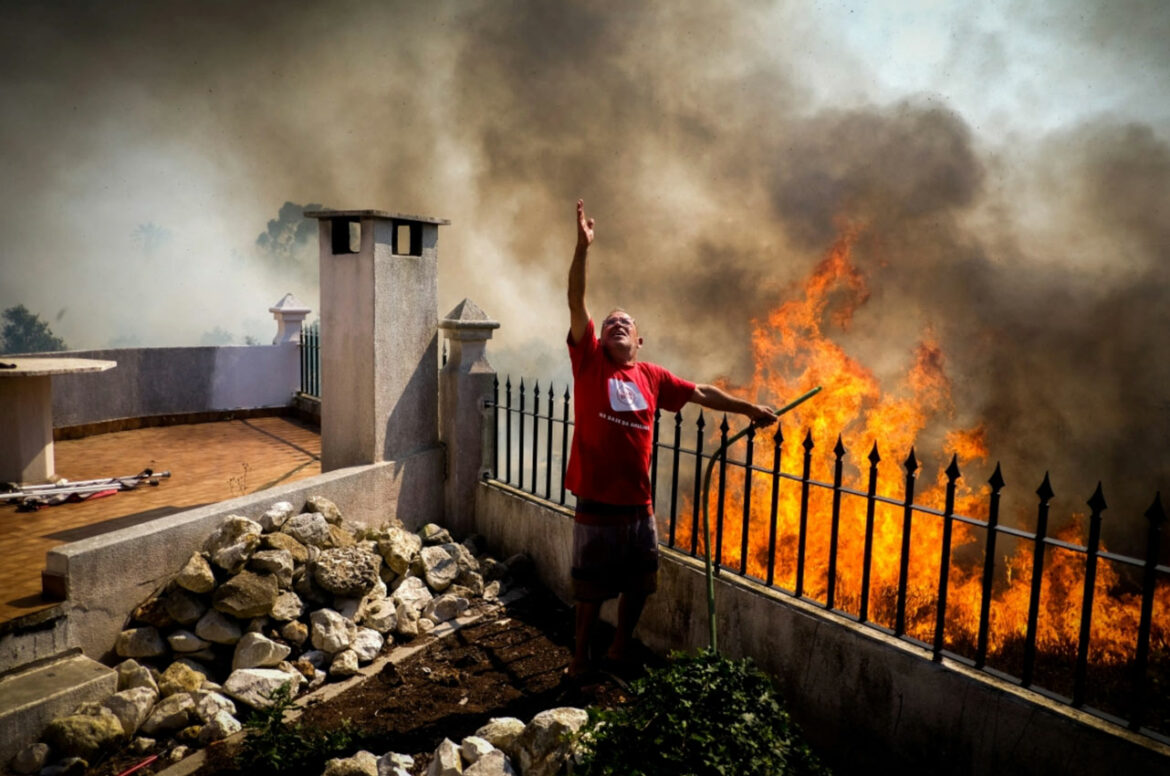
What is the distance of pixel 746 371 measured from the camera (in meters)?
25.0

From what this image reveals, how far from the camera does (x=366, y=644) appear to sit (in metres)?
5.61

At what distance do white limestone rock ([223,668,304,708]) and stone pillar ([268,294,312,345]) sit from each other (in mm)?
9714

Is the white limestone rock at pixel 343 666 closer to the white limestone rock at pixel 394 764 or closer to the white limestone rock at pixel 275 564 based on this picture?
the white limestone rock at pixel 275 564

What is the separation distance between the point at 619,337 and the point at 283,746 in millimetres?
Result: 3045

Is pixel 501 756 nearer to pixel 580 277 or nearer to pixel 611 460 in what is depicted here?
pixel 611 460

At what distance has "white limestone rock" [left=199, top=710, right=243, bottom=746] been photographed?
14.8 ft

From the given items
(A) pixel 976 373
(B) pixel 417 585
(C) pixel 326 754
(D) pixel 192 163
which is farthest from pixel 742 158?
(D) pixel 192 163

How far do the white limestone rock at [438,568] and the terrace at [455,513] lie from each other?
2.48ft

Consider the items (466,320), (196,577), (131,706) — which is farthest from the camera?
(466,320)

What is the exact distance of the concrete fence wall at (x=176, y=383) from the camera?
11.2 meters

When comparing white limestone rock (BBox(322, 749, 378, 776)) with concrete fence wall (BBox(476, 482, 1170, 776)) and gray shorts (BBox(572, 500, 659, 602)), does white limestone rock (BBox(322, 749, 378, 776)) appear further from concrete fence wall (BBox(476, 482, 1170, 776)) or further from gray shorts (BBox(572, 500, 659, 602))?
concrete fence wall (BBox(476, 482, 1170, 776))

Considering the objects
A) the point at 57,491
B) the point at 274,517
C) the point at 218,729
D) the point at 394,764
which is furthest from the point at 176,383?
the point at 394,764

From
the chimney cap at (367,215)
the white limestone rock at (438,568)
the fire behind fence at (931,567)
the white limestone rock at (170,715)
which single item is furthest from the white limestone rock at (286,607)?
the chimney cap at (367,215)

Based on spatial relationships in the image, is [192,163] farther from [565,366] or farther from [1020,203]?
[1020,203]
